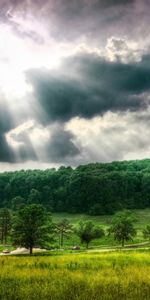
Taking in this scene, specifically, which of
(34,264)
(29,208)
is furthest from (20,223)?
(34,264)

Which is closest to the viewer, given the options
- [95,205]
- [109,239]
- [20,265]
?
[20,265]

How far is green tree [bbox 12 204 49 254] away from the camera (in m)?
54.8

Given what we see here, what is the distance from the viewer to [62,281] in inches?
908

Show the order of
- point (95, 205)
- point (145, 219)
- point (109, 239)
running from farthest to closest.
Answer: point (95, 205), point (145, 219), point (109, 239)

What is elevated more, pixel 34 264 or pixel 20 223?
pixel 20 223

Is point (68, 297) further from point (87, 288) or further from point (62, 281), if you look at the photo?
Answer: point (62, 281)

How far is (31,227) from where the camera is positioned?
5512 centimetres

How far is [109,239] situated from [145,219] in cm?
6077

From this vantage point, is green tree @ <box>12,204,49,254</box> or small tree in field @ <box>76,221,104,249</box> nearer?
green tree @ <box>12,204,49,254</box>

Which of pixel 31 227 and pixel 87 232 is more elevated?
pixel 31 227

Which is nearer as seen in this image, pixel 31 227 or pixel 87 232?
pixel 31 227

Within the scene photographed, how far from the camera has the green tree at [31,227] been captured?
54.8m

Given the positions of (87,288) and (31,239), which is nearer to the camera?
(87,288)

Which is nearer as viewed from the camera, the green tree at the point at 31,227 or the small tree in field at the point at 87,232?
the green tree at the point at 31,227
